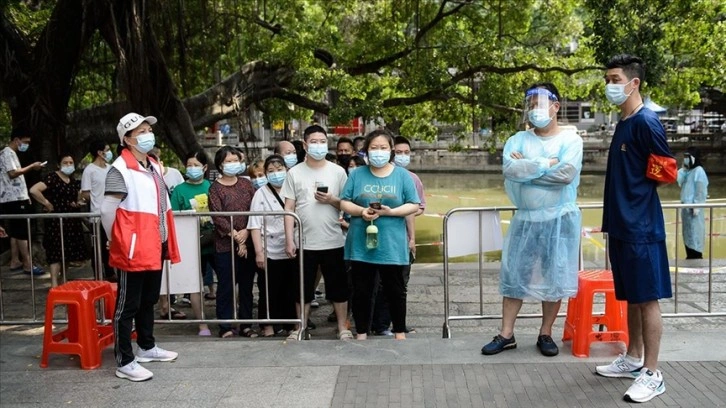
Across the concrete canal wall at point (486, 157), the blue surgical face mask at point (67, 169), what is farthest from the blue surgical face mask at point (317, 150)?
the concrete canal wall at point (486, 157)

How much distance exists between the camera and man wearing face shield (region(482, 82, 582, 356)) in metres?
5.15

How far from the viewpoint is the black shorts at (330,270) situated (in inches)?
245

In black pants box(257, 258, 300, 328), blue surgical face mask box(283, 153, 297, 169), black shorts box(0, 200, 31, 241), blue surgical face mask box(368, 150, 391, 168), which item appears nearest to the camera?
blue surgical face mask box(368, 150, 391, 168)

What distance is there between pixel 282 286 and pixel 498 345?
2.12m

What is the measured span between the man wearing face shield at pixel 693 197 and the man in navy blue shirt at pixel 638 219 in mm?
7273

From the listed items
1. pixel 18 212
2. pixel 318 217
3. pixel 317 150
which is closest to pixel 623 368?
pixel 318 217

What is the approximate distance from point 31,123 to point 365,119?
578 centimetres

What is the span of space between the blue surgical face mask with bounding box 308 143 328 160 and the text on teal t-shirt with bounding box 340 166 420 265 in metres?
0.41

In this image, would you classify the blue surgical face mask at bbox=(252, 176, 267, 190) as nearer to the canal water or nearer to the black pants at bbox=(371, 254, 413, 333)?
the black pants at bbox=(371, 254, 413, 333)

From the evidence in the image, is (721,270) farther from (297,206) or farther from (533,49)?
(297,206)

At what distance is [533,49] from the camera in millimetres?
13906

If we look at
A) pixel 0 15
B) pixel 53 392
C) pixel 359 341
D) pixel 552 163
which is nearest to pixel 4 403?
pixel 53 392

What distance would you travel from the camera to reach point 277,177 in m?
6.61

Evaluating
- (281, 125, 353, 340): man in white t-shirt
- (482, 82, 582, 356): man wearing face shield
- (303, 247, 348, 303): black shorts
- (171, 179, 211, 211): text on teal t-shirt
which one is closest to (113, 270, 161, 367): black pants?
(281, 125, 353, 340): man in white t-shirt
